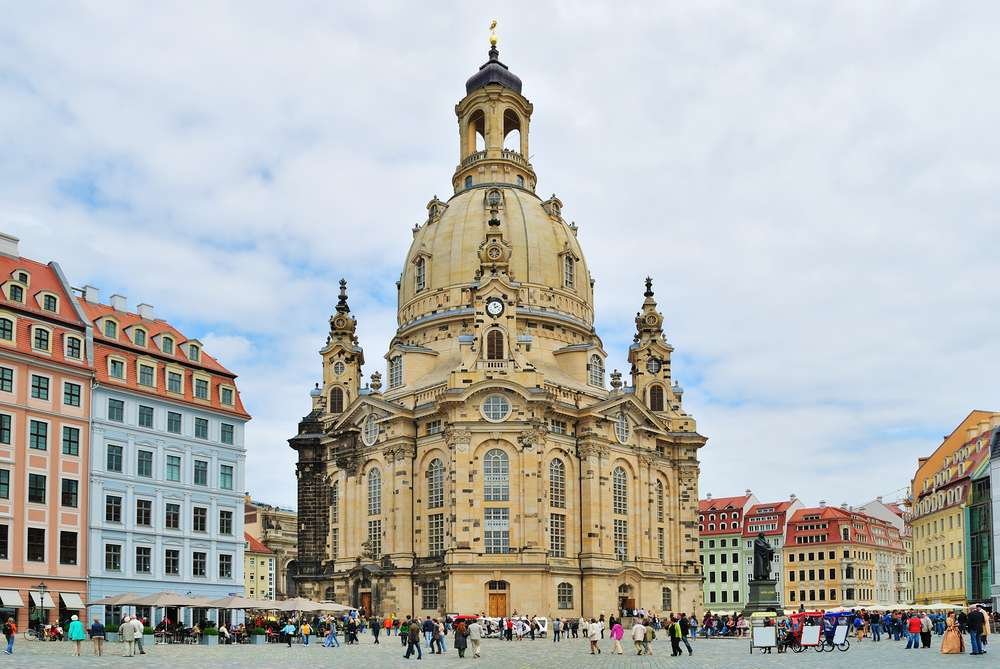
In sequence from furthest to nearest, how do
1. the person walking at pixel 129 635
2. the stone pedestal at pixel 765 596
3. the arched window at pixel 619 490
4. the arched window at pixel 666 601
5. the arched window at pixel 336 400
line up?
the arched window at pixel 336 400
the arched window at pixel 666 601
the arched window at pixel 619 490
the stone pedestal at pixel 765 596
the person walking at pixel 129 635

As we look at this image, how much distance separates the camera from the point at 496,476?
93688 mm

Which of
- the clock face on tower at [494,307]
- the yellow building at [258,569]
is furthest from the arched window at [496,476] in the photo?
the yellow building at [258,569]

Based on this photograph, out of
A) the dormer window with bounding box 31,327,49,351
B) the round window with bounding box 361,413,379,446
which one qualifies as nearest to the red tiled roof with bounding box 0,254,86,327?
the dormer window with bounding box 31,327,49,351

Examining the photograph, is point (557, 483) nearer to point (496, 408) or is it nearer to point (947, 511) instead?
point (496, 408)

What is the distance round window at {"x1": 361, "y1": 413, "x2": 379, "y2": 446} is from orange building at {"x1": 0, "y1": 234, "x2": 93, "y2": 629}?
121 feet

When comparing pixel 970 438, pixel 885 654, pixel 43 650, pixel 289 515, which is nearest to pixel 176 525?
pixel 43 650

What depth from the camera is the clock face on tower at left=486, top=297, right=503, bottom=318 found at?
3875 inches

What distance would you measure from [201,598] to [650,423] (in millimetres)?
50286

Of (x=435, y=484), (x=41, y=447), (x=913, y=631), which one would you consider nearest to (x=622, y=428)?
(x=435, y=484)

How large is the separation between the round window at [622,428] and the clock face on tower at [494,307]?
45.1 feet

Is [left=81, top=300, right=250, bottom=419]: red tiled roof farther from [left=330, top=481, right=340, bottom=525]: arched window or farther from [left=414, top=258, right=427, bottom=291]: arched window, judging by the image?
[left=414, top=258, right=427, bottom=291]: arched window

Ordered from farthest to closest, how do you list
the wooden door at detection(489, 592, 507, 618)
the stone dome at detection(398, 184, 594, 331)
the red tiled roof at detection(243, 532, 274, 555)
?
the red tiled roof at detection(243, 532, 274, 555), the stone dome at detection(398, 184, 594, 331), the wooden door at detection(489, 592, 507, 618)

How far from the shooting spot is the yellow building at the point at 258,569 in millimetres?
146000

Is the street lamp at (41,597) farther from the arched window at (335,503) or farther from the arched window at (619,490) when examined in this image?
the arched window at (619,490)
